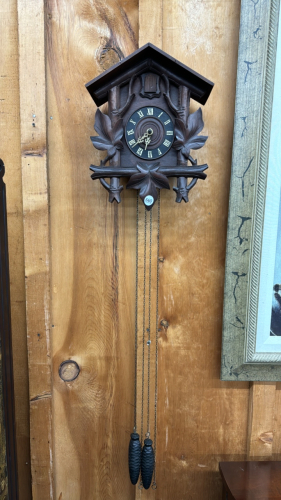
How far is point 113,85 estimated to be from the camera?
75cm

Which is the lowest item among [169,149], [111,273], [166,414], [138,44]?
[166,414]

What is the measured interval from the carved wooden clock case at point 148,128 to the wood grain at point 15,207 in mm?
286

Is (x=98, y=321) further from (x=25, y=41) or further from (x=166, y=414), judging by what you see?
(x=25, y=41)

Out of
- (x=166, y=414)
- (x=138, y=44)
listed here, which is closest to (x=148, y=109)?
(x=138, y=44)

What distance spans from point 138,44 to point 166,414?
1.09 metres

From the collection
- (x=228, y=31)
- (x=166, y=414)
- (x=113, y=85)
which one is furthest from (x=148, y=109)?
(x=166, y=414)

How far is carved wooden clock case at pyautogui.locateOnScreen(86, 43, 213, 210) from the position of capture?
0.75m

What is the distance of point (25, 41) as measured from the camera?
32.7 inches

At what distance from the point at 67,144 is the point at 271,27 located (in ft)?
2.02

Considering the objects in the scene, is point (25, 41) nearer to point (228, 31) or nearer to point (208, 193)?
point (228, 31)

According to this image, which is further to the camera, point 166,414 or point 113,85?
point 166,414

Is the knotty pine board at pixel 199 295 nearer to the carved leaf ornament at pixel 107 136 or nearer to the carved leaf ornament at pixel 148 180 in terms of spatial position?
the carved leaf ornament at pixel 148 180

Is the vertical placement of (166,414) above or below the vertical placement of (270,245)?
below

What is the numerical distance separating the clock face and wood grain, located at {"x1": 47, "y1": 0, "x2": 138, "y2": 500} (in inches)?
5.8
